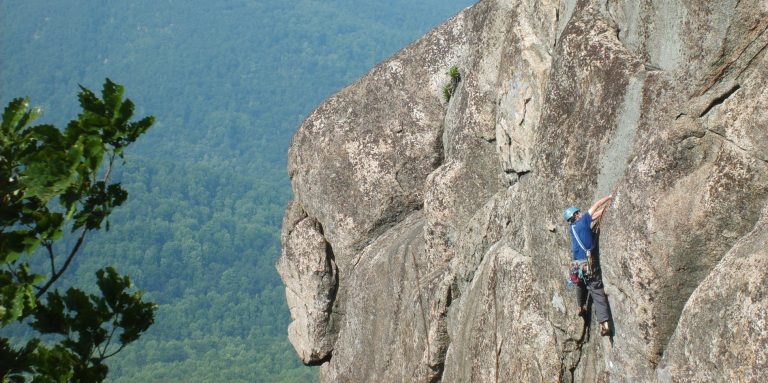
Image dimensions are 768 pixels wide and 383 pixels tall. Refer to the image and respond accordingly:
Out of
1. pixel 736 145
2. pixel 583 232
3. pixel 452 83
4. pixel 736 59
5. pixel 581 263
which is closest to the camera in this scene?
pixel 736 145

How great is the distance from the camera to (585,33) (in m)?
17.5

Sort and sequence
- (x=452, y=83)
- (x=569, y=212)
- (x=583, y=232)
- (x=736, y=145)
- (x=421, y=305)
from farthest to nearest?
(x=452, y=83), (x=421, y=305), (x=569, y=212), (x=583, y=232), (x=736, y=145)

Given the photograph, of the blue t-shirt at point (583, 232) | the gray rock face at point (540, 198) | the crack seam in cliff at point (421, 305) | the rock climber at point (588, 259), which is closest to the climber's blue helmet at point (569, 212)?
the rock climber at point (588, 259)

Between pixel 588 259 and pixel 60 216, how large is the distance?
8.36 m

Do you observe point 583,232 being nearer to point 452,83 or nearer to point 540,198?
point 540,198

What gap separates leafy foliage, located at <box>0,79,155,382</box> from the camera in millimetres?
11969

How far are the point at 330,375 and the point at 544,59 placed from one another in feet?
40.2

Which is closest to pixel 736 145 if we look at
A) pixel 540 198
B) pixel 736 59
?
pixel 736 59

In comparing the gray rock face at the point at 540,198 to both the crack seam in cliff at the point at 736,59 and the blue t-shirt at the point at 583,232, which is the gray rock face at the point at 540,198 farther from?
the blue t-shirt at the point at 583,232

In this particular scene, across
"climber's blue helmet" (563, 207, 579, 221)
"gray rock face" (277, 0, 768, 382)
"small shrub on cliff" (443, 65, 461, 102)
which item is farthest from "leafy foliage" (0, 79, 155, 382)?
"small shrub on cliff" (443, 65, 461, 102)

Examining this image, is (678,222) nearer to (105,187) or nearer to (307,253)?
(105,187)

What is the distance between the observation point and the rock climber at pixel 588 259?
15703mm

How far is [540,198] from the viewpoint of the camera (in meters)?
17.9

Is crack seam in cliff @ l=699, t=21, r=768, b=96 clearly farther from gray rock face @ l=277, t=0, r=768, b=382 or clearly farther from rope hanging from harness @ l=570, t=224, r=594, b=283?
rope hanging from harness @ l=570, t=224, r=594, b=283
